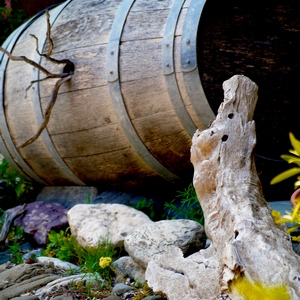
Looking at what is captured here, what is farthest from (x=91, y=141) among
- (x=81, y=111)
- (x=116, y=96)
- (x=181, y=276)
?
(x=181, y=276)

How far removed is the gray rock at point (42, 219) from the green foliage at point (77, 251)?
0.07 meters

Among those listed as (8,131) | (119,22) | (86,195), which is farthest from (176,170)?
(8,131)

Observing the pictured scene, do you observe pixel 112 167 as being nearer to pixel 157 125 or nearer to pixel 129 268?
pixel 157 125

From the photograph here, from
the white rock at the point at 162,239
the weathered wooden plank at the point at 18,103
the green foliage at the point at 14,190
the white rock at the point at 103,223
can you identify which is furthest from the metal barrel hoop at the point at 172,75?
the green foliage at the point at 14,190

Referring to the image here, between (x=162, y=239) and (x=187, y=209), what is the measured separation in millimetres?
1054

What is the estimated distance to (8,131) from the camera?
416 centimetres

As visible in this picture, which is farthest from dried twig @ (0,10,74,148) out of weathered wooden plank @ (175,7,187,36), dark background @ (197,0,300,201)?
dark background @ (197,0,300,201)

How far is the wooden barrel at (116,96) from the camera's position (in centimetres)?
335

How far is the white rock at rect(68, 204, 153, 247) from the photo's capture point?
3.07 metres

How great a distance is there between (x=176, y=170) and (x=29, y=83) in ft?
4.07

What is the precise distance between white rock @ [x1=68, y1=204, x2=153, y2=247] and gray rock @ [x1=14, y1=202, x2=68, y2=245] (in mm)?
396

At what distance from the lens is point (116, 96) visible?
3496 millimetres

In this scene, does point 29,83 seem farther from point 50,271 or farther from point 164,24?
point 50,271

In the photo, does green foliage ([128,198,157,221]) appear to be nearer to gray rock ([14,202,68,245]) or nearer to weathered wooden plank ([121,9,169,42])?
gray rock ([14,202,68,245])
